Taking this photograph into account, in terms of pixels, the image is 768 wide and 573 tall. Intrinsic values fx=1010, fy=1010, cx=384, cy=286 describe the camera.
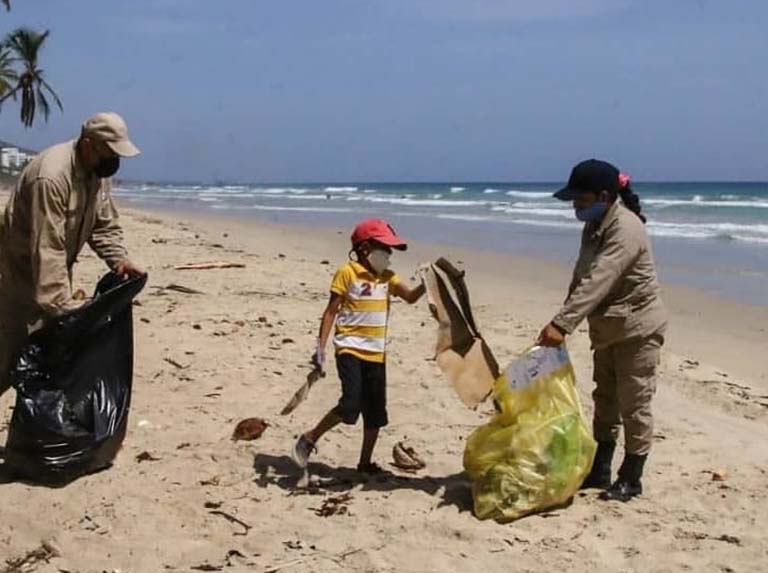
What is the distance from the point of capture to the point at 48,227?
453 centimetres

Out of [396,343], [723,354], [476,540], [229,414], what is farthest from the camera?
[723,354]

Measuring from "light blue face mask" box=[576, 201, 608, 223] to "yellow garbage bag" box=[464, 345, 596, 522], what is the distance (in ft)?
2.03

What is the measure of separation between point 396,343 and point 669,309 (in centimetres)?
476

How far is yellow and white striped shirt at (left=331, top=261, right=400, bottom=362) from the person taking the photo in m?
4.85

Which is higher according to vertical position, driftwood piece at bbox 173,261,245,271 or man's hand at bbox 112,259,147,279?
man's hand at bbox 112,259,147,279

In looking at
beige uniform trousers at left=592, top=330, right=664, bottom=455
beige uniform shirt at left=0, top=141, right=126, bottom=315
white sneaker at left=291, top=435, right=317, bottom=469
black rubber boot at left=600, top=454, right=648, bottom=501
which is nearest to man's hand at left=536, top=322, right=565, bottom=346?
beige uniform trousers at left=592, top=330, right=664, bottom=455

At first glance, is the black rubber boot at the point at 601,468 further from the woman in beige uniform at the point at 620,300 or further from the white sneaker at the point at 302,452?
the white sneaker at the point at 302,452

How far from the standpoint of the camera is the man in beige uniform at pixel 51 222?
4527mm

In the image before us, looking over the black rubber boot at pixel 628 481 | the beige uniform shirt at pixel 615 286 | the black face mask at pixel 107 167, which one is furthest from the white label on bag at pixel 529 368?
the black face mask at pixel 107 167

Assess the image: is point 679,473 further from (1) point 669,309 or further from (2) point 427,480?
(1) point 669,309

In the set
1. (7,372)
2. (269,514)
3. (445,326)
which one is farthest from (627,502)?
(7,372)

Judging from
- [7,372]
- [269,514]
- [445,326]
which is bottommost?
[269,514]

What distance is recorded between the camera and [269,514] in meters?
4.56

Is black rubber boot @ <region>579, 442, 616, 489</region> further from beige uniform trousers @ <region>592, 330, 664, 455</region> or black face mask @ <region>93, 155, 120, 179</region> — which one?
black face mask @ <region>93, 155, 120, 179</region>
